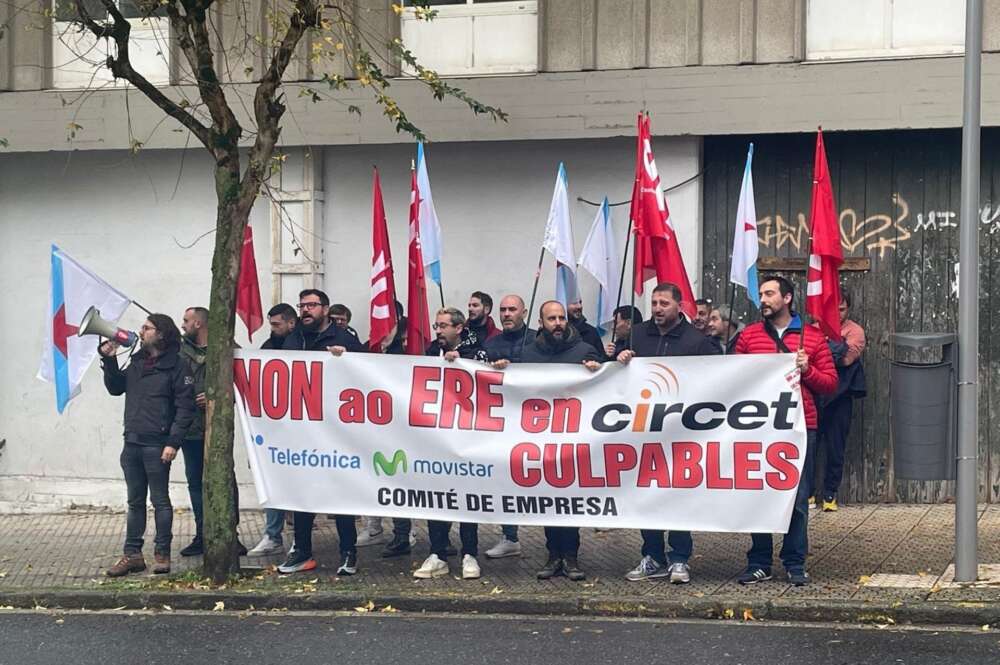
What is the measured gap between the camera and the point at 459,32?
12.8 m

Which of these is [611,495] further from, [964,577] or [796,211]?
[796,211]

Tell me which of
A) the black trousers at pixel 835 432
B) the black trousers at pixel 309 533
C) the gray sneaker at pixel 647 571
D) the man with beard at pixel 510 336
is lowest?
the gray sneaker at pixel 647 571

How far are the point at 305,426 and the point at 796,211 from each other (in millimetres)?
4999

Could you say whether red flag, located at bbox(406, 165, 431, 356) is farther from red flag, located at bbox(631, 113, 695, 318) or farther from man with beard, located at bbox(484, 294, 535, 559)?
red flag, located at bbox(631, 113, 695, 318)

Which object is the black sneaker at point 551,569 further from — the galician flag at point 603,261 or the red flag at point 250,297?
the red flag at point 250,297

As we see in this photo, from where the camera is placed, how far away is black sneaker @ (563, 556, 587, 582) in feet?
30.6

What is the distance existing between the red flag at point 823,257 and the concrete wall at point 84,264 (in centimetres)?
602

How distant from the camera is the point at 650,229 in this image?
967cm

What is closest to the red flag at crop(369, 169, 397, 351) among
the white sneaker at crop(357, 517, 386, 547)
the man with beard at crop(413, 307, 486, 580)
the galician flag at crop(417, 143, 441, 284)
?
the galician flag at crop(417, 143, 441, 284)

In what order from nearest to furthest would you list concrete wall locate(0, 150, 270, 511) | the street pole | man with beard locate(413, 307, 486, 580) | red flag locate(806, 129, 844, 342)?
the street pole, red flag locate(806, 129, 844, 342), man with beard locate(413, 307, 486, 580), concrete wall locate(0, 150, 270, 511)

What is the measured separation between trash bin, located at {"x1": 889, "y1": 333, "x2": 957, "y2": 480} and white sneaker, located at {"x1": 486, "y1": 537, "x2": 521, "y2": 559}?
2.97 metres

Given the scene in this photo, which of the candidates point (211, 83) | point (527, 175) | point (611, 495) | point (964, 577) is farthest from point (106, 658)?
point (527, 175)

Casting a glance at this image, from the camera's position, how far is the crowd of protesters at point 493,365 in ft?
29.7

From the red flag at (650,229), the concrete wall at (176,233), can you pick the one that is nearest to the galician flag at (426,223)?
the concrete wall at (176,233)
